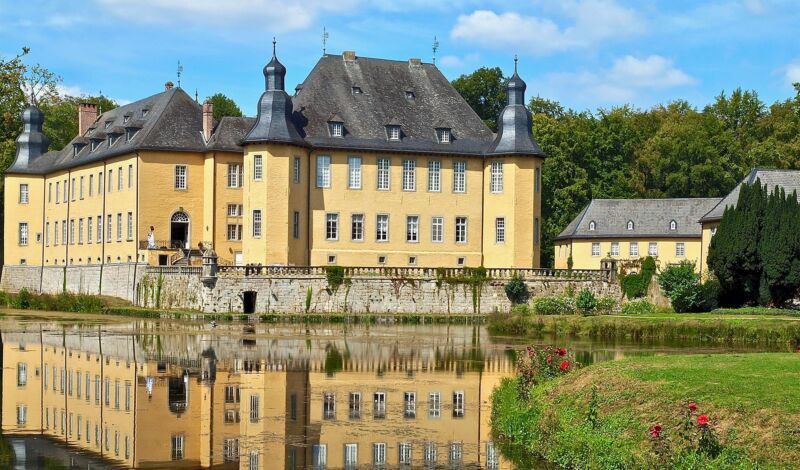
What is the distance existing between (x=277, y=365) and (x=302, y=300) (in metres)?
24.7

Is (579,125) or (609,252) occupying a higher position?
(579,125)

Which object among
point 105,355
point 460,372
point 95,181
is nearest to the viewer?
point 460,372

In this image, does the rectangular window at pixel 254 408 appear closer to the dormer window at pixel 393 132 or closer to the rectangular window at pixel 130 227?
the dormer window at pixel 393 132

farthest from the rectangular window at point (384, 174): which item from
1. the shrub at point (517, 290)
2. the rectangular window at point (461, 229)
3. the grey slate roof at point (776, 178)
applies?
the grey slate roof at point (776, 178)

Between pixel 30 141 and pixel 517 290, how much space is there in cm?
3369

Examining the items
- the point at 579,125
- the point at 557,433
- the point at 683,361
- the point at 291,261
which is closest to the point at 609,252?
the point at 579,125

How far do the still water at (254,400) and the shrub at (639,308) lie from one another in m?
12.1

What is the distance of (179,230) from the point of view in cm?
6322

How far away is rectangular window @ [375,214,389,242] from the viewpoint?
61.2 meters

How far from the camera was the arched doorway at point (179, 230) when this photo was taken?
62344 millimetres

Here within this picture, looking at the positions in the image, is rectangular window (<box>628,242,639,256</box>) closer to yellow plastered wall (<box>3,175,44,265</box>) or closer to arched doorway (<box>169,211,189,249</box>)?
arched doorway (<box>169,211,189,249</box>)

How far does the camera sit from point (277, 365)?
29438 mm

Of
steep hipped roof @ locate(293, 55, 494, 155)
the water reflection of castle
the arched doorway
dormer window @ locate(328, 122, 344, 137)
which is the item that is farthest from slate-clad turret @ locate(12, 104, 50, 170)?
the water reflection of castle

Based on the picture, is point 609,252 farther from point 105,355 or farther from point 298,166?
point 105,355
